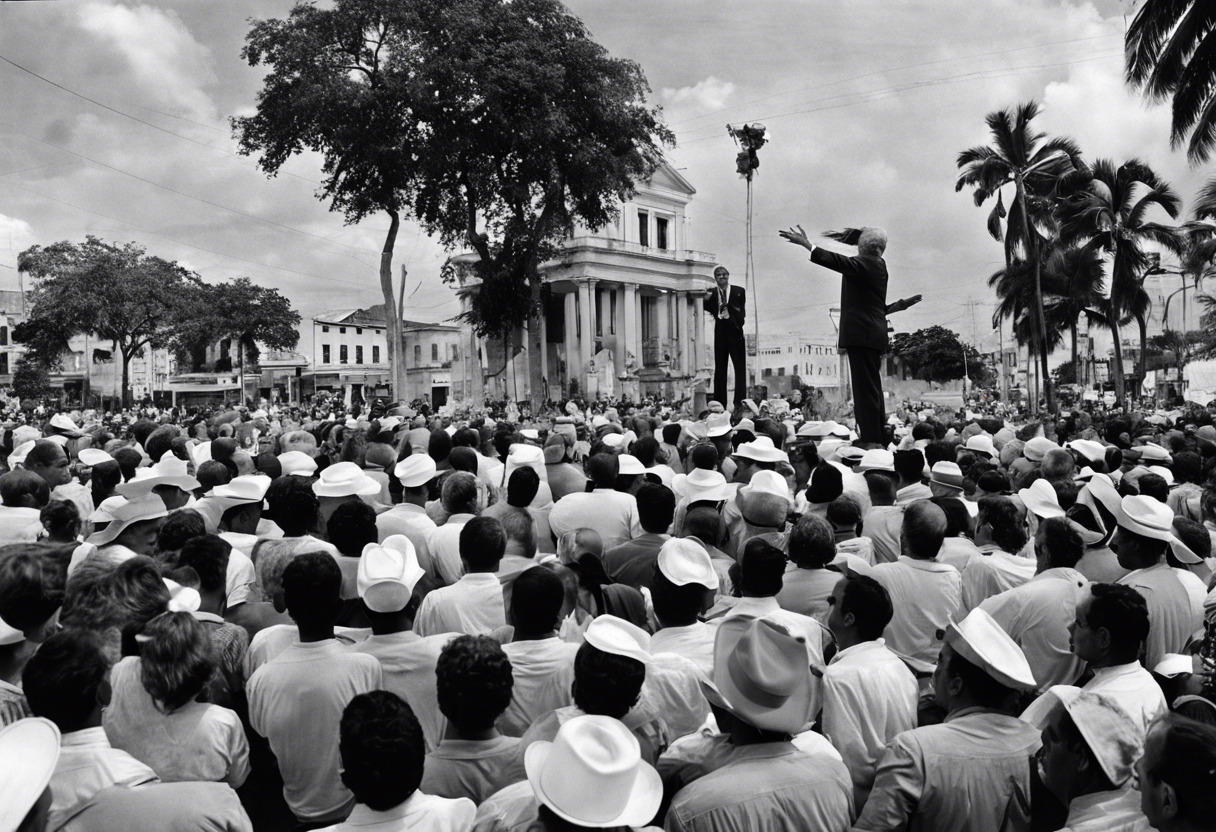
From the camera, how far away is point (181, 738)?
3113 millimetres

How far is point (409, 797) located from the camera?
2488 mm

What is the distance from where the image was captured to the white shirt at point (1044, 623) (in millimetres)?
4070

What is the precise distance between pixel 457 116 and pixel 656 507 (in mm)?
24302

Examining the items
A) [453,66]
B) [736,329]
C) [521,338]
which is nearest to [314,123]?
[453,66]

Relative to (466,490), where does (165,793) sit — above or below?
below

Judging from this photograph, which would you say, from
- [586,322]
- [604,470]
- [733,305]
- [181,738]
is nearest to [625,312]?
[586,322]

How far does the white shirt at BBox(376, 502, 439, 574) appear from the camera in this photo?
5629 millimetres

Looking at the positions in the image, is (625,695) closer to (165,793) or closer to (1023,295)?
(165,793)

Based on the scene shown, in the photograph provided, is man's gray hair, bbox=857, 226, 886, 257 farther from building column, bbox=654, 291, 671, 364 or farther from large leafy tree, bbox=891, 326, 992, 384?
large leafy tree, bbox=891, 326, 992, 384

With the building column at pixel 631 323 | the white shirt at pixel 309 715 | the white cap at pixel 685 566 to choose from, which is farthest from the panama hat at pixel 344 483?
the building column at pixel 631 323

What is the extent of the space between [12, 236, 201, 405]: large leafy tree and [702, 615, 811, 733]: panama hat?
4392 cm

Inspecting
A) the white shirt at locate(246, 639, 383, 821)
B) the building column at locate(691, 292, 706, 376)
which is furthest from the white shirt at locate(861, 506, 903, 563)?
the building column at locate(691, 292, 706, 376)

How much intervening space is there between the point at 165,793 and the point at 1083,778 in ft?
8.54

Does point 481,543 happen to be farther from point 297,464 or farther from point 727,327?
point 727,327
